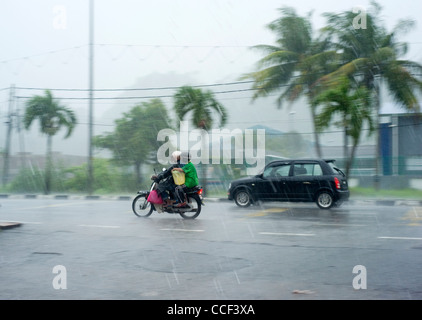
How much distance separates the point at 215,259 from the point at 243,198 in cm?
896

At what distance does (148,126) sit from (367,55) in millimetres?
15508

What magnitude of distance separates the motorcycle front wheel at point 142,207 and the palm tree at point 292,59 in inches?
538

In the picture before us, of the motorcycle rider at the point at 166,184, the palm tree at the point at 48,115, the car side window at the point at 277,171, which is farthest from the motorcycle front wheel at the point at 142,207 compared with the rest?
the palm tree at the point at 48,115

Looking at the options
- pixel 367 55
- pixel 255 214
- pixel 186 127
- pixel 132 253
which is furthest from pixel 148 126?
pixel 132 253

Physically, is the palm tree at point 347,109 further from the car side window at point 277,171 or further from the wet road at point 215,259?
the wet road at point 215,259

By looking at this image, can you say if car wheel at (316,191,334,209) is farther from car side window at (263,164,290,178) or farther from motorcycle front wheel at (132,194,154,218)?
motorcycle front wheel at (132,194,154,218)

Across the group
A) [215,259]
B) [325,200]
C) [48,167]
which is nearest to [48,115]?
[48,167]

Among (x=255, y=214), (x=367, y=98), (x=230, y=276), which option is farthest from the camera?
(x=367, y=98)

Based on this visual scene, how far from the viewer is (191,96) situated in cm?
2347

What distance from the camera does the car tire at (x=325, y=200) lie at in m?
14.8

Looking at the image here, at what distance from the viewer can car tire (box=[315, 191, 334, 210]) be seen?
1484 centimetres

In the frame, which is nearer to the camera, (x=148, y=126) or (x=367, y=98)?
(x=367, y=98)

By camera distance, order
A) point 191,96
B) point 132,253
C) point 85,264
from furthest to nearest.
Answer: point 191,96 → point 132,253 → point 85,264
